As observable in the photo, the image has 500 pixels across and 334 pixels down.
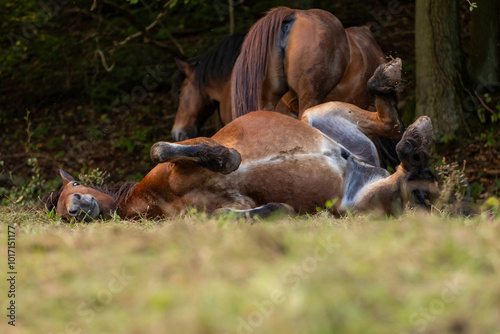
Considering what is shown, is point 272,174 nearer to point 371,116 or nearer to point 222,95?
point 371,116

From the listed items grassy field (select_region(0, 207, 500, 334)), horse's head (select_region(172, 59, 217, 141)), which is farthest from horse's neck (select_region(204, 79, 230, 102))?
grassy field (select_region(0, 207, 500, 334))

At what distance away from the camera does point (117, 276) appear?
2305 millimetres

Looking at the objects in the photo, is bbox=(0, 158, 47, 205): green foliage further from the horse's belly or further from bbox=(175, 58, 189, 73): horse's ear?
bbox=(175, 58, 189, 73): horse's ear

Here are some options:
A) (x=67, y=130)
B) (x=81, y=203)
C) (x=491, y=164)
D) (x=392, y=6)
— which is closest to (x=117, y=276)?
(x=81, y=203)

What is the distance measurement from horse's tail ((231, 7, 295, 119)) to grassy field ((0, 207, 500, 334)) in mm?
3654

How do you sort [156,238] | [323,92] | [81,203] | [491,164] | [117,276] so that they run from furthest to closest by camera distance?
[491,164]
[323,92]
[81,203]
[156,238]
[117,276]

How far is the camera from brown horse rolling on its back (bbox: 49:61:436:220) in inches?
173

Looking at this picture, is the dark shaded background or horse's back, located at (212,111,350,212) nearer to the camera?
horse's back, located at (212,111,350,212)

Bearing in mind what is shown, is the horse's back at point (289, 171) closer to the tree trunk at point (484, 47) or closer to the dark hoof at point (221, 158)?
the dark hoof at point (221, 158)

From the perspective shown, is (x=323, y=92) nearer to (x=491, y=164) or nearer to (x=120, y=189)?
(x=120, y=189)

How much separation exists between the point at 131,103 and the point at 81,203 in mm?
8089

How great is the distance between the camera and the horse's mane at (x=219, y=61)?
8051 millimetres

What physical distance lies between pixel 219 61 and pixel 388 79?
3.88 m

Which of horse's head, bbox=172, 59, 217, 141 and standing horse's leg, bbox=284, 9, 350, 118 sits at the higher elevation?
standing horse's leg, bbox=284, 9, 350, 118
